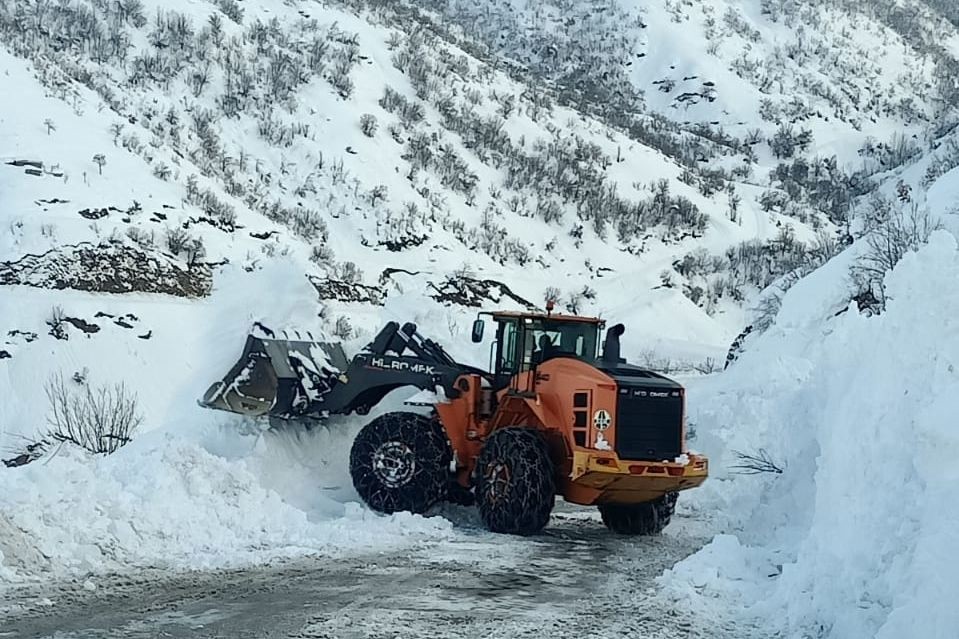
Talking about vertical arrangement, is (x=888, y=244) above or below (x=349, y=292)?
above

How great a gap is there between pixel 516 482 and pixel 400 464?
155 centimetres

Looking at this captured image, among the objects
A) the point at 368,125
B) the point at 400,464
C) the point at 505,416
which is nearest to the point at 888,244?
the point at 505,416

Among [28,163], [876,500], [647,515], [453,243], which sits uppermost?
[28,163]

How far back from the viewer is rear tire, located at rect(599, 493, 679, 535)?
12.5 metres

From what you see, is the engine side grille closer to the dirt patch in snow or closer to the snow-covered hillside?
the snow-covered hillside

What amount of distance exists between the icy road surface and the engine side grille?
4.49 feet

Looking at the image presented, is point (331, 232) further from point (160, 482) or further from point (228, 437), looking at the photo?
point (160, 482)

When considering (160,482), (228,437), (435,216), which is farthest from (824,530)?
(435,216)

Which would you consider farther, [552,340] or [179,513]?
[552,340]

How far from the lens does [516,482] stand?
1142cm

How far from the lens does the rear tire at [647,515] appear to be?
12453 mm

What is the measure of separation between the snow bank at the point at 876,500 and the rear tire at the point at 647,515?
5.34 feet

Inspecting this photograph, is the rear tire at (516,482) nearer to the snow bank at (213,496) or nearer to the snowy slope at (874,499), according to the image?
the snow bank at (213,496)

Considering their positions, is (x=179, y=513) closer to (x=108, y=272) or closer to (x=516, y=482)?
(x=516, y=482)
